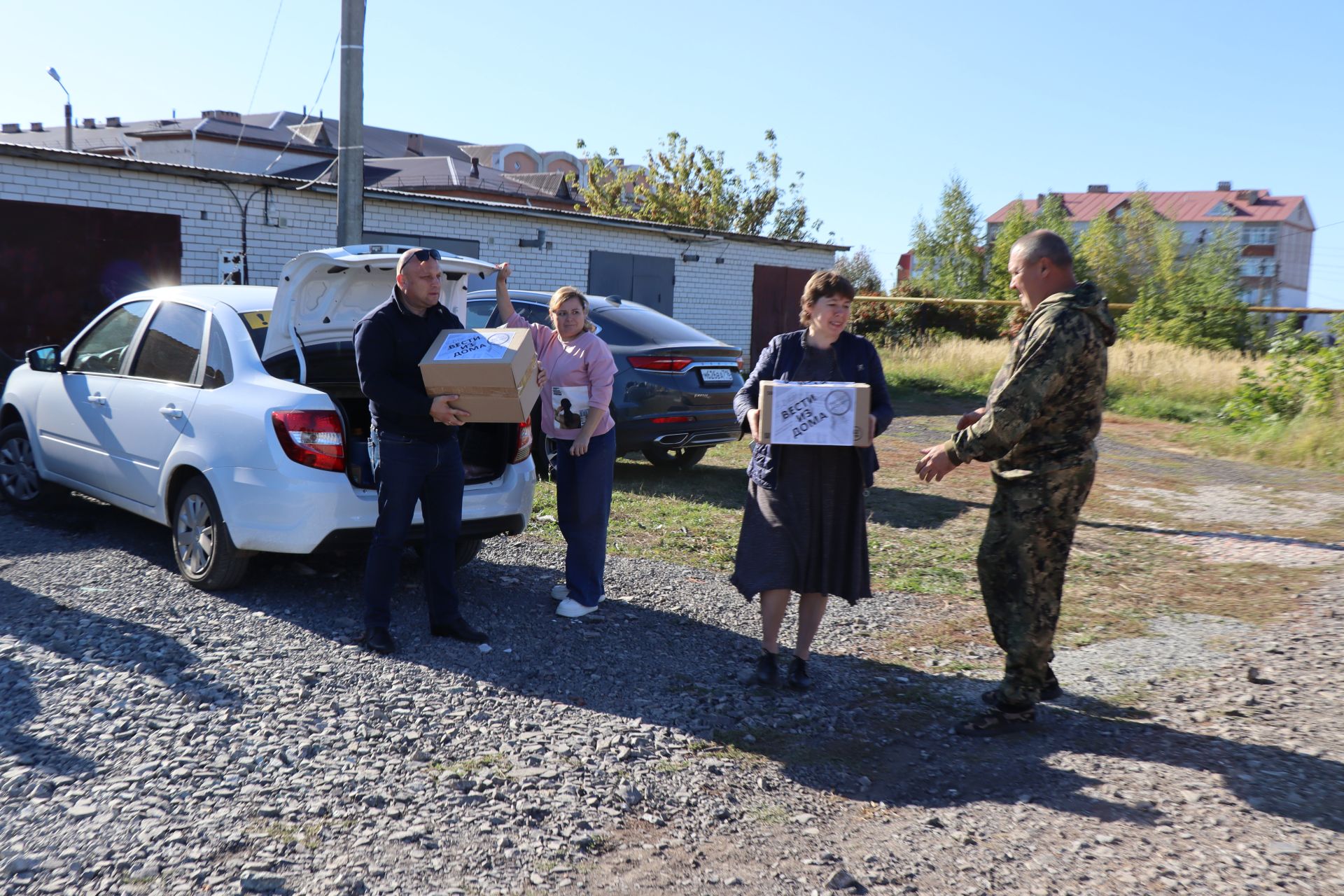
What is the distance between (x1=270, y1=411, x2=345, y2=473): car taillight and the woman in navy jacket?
2.05 meters

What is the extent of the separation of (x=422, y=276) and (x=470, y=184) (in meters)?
39.2

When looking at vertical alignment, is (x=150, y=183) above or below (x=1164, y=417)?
above

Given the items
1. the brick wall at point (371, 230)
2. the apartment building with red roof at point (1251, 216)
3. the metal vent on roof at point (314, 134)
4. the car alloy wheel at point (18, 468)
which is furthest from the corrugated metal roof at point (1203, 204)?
the car alloy wheel at point (18, 468)

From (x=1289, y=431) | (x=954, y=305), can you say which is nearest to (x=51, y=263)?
(x=1289, y=431)

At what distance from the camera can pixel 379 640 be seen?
4.93 m

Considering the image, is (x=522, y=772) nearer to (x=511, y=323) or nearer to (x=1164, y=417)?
(x=511, y=323)

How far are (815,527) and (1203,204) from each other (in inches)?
4006

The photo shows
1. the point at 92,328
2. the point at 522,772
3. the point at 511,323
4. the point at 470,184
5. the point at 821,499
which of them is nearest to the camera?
the point at 522,772

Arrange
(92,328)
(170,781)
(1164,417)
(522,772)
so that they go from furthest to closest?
(1164,417) < (92,328) < (522,772) < (170,781)

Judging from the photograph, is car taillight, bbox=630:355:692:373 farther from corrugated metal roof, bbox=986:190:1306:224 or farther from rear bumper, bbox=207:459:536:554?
corrugated metal roof, bbox=986:190:1306:224

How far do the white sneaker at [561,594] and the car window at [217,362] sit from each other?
204 cm

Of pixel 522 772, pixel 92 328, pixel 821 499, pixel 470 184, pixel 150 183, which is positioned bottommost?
pixel 522 772

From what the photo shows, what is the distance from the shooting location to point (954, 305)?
25.8m

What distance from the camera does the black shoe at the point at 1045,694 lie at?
4348 millimetres
